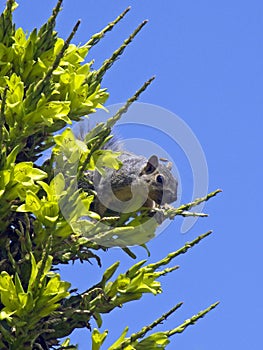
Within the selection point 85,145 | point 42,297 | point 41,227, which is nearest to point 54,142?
point 85,145

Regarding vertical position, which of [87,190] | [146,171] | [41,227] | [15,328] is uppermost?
[146,171]

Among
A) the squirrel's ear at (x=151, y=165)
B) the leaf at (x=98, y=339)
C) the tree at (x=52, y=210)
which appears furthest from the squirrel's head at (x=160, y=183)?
the leaf at (x=98, y=339)

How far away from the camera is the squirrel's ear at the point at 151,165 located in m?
7.56

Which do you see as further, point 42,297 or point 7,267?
point 7,267

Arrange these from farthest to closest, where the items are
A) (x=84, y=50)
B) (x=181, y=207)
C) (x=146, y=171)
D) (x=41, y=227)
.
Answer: (x=146, y=171) → (x=84, y=50) → (x=181, y=207) → (x=41, y=227)

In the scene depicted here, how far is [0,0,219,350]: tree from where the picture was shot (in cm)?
556

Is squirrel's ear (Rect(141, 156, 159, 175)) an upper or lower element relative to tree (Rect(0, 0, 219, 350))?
upper

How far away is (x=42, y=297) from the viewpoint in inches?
216

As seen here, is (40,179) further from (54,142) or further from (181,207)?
(181,207)

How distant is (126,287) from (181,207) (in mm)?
657

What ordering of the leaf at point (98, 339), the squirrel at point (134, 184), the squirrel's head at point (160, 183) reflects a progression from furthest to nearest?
the squirrel's head at point (160, 183), the squirrel at point (134, 184), the leaf at point (98, 339)

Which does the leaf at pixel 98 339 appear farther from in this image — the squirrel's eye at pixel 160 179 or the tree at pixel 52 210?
the squirrel's eye at pixel 160 179

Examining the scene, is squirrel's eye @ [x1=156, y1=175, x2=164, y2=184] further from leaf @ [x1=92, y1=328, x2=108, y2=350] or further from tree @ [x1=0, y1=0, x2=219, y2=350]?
leaf @ [x1=92, y1=328, x2=108, y2=350]

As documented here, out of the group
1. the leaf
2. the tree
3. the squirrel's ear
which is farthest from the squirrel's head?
the leaf
